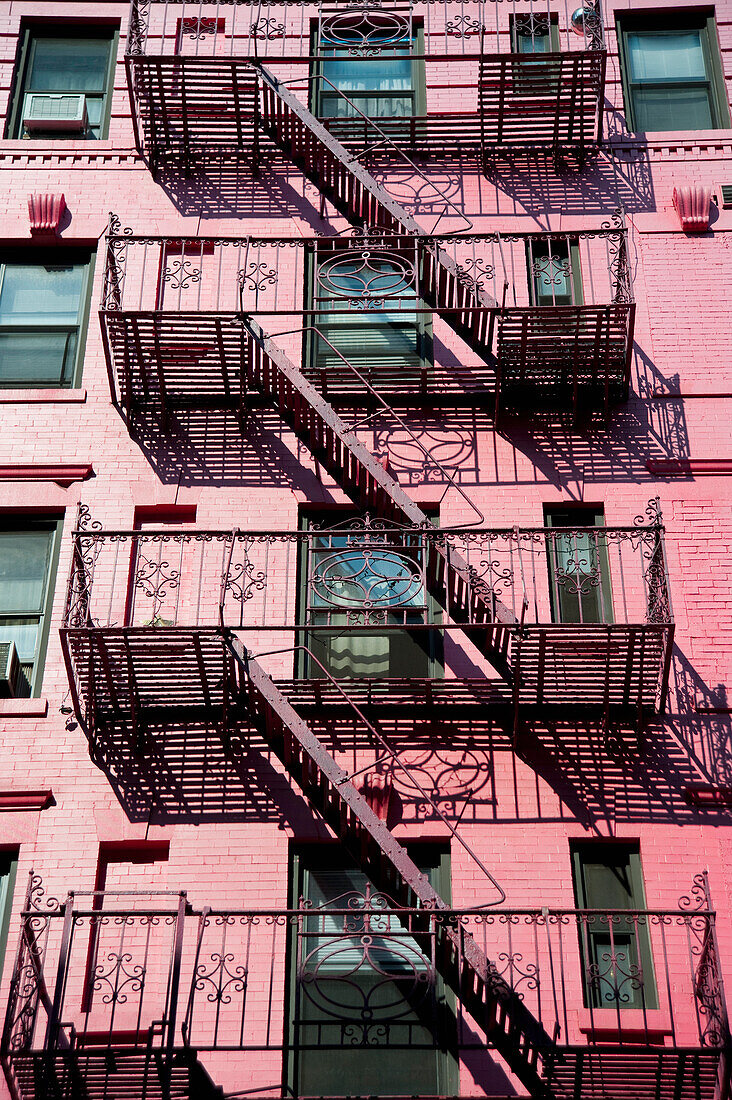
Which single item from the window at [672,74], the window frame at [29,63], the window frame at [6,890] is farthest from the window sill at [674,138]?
the window frame at [6,890]

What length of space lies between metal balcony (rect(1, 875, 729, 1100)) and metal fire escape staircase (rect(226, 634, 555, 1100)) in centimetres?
12

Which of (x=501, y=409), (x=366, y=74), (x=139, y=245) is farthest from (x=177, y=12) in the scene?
(x=501, y=409)

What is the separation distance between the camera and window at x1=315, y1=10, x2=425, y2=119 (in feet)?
59.2

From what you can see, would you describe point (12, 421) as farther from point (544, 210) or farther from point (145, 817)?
point (544, 210)

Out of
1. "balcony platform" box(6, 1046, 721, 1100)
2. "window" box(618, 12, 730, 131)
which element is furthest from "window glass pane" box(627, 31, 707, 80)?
"balcony platform" box(6, 1046, 721, 1100)

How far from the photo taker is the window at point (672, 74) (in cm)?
1794

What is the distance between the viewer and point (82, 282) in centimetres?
1677

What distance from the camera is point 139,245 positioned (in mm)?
16625

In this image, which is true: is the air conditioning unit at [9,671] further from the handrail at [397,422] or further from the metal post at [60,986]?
the handrail at [397,422]

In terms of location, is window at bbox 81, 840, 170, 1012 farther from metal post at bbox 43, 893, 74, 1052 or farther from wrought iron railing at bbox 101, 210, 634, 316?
wrought iron railing at bbox 101, 210, 634, 316

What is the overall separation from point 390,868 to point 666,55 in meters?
11.0

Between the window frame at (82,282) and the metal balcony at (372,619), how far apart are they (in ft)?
7.82

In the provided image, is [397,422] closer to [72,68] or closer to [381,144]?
[381,144]

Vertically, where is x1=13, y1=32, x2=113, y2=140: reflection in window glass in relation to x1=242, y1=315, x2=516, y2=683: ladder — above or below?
above
